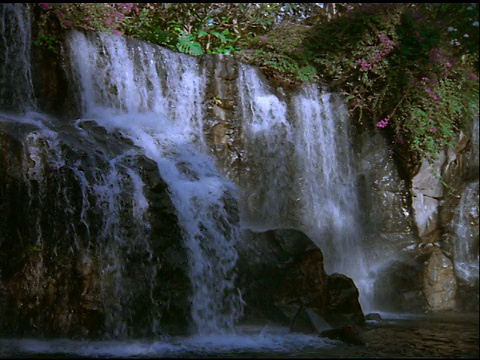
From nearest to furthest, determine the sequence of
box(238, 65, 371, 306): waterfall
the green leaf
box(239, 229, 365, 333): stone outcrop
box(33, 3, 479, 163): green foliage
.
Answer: box(239, 229, 365, 333): stone outcrop → box(238, 65, 371, 306): waterfall → box(33, 3, 479, 163): green foliage → the green leaf

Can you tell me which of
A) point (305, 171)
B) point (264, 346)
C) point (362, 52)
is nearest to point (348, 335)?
point (264, 346)

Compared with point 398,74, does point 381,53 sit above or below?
above

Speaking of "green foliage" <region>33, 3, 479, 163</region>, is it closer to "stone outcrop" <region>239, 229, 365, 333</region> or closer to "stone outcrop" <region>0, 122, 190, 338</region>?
"stone outcrop" <region>239, 229, 365, 333</region>

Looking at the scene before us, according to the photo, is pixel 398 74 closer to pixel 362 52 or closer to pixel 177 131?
pixel 362 52

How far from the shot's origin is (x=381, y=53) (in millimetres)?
9086

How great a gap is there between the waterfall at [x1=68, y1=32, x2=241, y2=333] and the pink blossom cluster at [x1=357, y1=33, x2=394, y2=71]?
2608mm

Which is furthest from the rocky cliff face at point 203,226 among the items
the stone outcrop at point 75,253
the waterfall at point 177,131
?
the waterfall at point 177,131

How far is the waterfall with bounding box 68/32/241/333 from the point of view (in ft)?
18.9

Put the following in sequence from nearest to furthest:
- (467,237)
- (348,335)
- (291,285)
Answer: (348,335) < (291,285) < (467,237)

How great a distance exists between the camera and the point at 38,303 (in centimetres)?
496

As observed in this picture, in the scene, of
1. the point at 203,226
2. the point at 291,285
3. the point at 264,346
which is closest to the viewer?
the point at 264,346

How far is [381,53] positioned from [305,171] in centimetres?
233

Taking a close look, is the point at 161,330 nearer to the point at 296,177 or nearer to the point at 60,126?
the point at 60,126

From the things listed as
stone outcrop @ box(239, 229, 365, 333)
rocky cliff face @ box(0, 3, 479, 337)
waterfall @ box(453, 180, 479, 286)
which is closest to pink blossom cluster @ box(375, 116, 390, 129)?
rocky cliff face @ box(0, 3, 479, 337)
